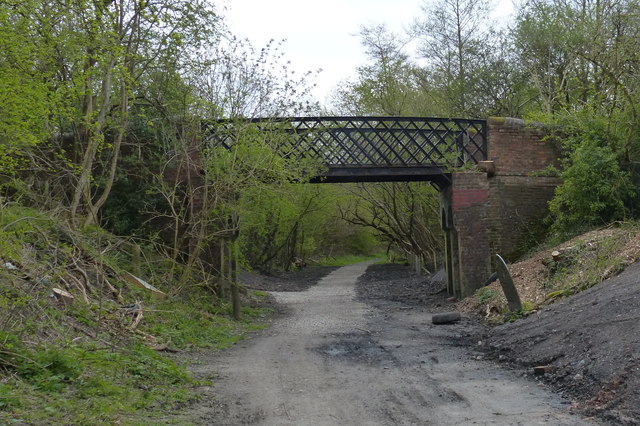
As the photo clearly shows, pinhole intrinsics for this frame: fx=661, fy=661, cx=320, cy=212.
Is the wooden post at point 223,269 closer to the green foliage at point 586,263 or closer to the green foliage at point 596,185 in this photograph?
the green foliage at point 586,263

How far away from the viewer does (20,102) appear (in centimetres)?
Result: 1093

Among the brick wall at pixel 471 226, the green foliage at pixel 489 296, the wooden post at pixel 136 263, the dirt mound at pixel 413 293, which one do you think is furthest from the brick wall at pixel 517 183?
the wooden post at pixel 136 263

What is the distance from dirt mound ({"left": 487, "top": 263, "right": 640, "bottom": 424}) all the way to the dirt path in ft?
1.47

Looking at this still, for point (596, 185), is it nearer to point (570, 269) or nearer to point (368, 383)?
point (570, 269)

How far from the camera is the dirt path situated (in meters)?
7.55

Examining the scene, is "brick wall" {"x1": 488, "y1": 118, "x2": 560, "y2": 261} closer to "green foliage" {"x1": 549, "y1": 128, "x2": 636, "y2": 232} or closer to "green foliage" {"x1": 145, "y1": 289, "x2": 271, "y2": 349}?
"green foliage" {"x1": 549, "y1": 128, "x2": 636, "y2": 232}

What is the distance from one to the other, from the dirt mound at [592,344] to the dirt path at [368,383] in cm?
45

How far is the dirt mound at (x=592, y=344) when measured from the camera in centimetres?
762

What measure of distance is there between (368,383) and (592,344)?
3309 millimetres

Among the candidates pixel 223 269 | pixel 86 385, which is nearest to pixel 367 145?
pixel 223 269

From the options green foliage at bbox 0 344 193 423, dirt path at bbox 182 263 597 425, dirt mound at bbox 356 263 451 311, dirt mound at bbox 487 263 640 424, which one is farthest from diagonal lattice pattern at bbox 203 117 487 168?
green foliage at bbox 0 344 193 423

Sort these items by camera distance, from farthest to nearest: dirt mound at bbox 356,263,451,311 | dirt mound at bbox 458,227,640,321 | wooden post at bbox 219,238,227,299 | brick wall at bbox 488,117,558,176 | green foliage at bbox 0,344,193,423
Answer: dirt mound at bbox 356,263,451,311 → brick wall at bbox 488,117,558,176 → wooden post at bbox 219,238,227,299 → dirt mound at bbox 458,227,640,321 → green foliage at bbox 0,344,193,423

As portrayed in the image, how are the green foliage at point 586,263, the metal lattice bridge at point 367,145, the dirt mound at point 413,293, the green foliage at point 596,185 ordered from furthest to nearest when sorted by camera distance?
the dirt mound at point 413,293, the metal lattice bridge at point 367,145, the green foliage at point 596,185, the green foliage at point 586,263

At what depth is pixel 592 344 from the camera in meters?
9.61
